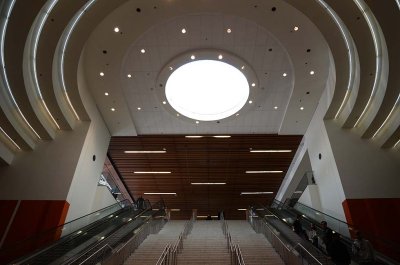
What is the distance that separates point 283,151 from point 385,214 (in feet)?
22.5

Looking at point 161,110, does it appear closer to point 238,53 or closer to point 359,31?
point 238,53

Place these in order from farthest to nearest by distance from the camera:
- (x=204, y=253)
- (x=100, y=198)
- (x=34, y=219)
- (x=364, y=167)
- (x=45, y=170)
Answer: (x=100, y=198)
(x=45, y=170)
(x=364, y=167)
(x=34, y=219)
(x=204, y=253)

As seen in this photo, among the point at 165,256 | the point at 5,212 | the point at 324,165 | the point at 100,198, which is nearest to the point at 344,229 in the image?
the point at 324,165

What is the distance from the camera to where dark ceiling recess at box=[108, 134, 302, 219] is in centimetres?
1527

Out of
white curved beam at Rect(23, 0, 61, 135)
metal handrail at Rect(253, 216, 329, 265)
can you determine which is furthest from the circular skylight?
metal handrail at Rect(253, 216, 329, 265)

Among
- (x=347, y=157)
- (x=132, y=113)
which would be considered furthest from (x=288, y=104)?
(x=132, y=113)

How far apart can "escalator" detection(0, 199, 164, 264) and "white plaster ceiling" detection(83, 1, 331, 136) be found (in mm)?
4925

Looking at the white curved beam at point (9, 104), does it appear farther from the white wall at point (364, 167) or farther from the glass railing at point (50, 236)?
the white wall at point (364, 167)

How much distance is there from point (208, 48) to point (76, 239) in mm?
7461

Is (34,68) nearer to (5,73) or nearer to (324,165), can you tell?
(5,73)

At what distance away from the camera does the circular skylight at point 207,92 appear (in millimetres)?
12914

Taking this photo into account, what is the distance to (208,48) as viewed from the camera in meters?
10.1

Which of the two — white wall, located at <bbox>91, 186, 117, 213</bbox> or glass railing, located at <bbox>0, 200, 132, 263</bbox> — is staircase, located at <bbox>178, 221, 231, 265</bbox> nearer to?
glass railing, located at <bbox>0, 200, 132, 263</bbox>

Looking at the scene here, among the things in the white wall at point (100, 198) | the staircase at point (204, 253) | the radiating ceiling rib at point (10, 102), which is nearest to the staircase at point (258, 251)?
the staircase at point (204, 253)
